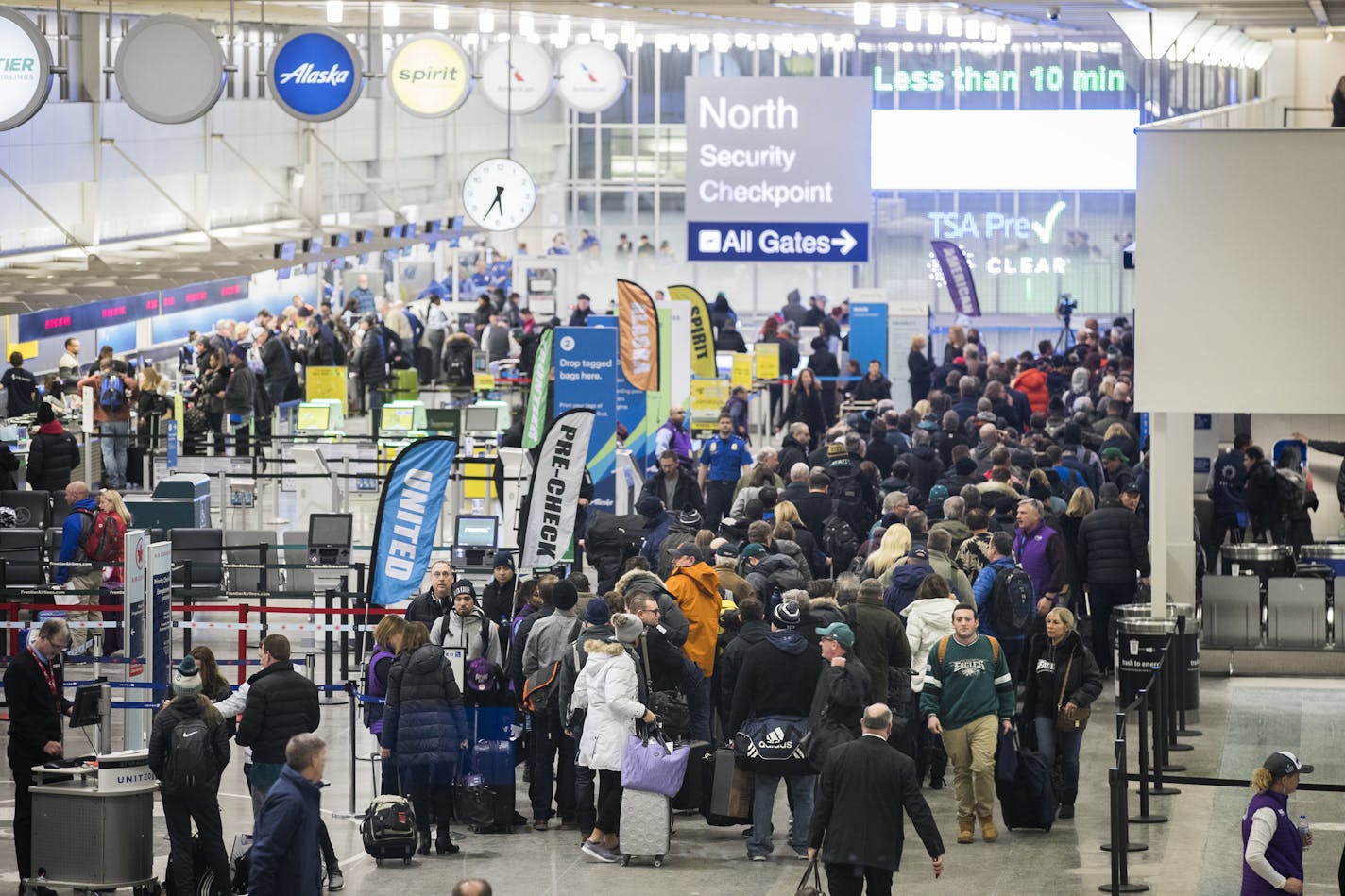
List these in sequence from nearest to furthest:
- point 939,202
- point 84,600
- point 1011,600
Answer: point 1011,600, point 84,600, point 939,202

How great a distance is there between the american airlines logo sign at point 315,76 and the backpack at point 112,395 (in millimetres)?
6921

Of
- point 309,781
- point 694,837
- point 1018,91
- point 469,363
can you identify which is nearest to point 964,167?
point 1018,91

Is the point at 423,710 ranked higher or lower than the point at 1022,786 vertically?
higher

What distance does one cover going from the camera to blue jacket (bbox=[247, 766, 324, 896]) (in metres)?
8.02

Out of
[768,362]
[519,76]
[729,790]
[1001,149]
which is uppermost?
[1001,149]

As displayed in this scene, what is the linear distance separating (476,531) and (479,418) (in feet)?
22.9

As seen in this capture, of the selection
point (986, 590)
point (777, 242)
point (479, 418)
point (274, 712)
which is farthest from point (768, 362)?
point (274, 712)

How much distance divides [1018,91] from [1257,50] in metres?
23.9

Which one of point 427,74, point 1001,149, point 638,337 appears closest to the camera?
point 427,74

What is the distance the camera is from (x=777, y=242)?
22969mm

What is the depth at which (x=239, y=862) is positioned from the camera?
31.1 feet

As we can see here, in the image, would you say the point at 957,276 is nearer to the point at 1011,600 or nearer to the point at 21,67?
the point at 1011,600

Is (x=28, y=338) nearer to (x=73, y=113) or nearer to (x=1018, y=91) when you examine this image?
(x=73, y=113)

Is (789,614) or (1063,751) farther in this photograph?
(1063,751)
